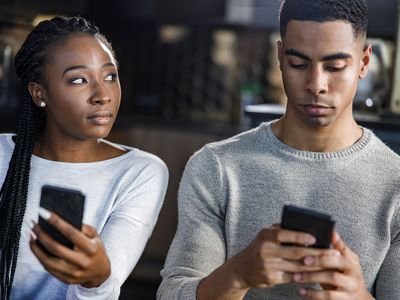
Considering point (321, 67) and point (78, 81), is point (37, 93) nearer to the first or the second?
point (78, 81)

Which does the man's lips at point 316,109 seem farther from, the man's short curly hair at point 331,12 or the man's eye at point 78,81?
the man's eye at point 78,81

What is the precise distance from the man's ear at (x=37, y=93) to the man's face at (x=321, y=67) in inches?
20.3

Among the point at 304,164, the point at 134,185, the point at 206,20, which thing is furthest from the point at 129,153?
the point at 206,20

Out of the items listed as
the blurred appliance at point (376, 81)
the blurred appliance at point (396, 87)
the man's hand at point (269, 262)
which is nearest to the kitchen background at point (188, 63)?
the blurred appliance at point (376, 81)

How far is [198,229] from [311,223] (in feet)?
1.43

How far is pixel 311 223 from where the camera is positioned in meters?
1.21

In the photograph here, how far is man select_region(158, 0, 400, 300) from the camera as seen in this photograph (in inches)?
60.4

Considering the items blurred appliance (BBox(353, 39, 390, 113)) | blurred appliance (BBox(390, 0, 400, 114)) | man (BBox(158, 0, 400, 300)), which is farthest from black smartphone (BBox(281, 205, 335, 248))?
blurred appliance (BBox(353, 39, 390, 113))

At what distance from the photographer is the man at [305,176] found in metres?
1.53

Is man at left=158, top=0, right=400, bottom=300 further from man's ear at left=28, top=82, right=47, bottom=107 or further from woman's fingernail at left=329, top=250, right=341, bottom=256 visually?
man's ear at left=28, top=82, right=47, bottom=107

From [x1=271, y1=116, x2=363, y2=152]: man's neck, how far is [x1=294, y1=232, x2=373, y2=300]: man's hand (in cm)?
36

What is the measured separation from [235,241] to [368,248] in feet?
0.89

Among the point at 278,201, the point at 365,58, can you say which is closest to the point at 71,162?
the point at 278,201

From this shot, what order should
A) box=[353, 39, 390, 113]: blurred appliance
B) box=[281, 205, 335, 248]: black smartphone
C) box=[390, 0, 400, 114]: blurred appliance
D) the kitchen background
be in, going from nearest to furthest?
box=[281, 205, 335, 248]: black smartphone
box=[390, 0, 400, 114]: blurred appliance
box=[353, 39, 390, 113]: blurred appliance
the kitchen background
